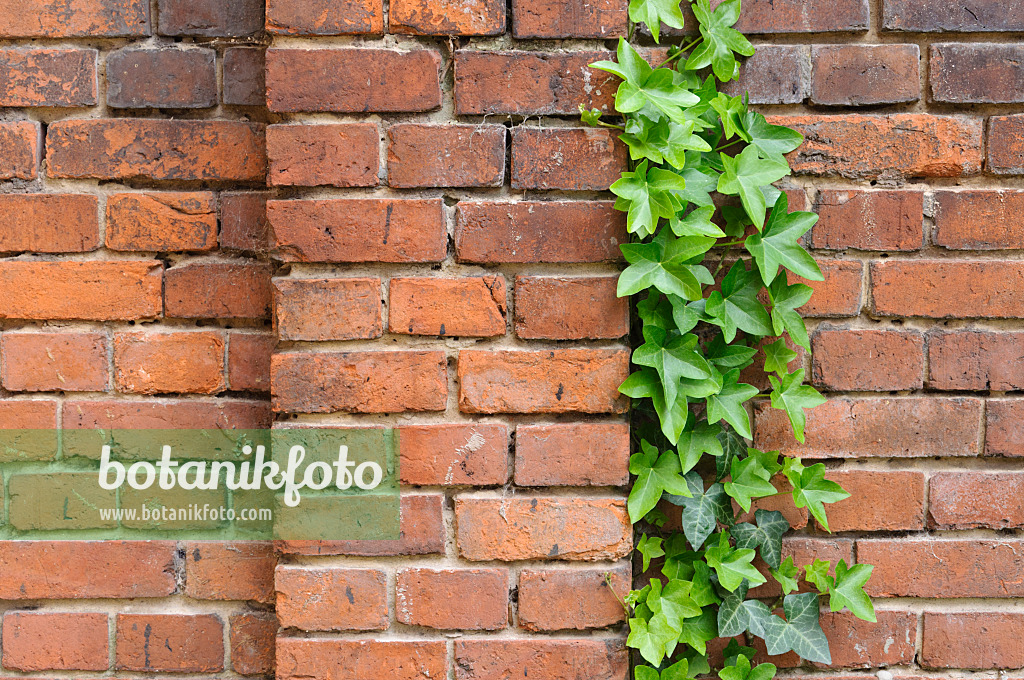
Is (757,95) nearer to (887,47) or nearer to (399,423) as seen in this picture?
(887,47)

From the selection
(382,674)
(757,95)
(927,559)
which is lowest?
(382,674)

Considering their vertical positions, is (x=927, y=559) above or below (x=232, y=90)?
below

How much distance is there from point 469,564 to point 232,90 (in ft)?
2.48

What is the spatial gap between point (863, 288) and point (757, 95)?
0.97ft

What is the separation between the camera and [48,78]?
92 cm

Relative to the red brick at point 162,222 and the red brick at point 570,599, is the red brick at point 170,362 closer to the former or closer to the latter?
the red brick at point 162,222

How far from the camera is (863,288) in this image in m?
0.85

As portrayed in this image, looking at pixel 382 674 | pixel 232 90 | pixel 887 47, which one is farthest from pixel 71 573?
pixel 887 47

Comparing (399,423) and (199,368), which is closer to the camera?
(399,423)

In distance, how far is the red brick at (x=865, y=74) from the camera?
0.83 m

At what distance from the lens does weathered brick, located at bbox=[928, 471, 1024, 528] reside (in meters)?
0.85

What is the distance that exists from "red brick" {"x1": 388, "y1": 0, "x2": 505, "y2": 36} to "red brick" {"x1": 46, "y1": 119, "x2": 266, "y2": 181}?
0.29 meters

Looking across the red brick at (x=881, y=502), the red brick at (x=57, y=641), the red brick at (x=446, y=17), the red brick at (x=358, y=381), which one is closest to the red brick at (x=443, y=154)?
the red brick at (x=446, y=17)

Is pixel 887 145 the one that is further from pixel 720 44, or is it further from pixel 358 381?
pixel 358 381
